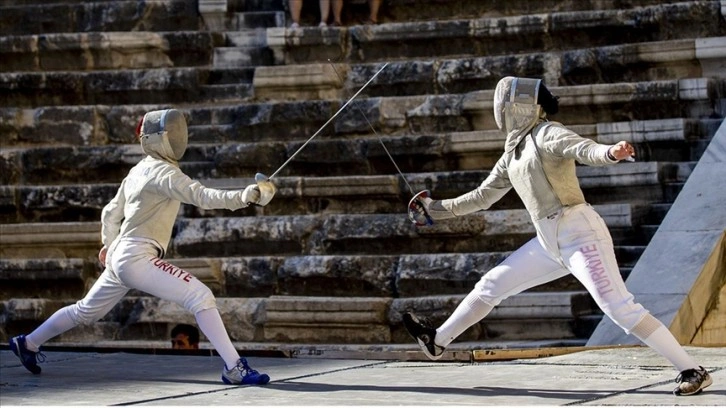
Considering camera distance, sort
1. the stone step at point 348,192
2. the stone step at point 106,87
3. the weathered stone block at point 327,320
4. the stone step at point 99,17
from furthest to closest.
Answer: the stone step at point 99,17 → the stone step at point 106,87 → the stone step at point 348,192 → the weathered stone block at point 327,320

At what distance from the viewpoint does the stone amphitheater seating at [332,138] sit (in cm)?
905

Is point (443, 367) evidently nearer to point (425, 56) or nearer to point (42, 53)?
point (425, 56)

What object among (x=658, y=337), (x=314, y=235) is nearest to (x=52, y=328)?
(x=314, y=235)

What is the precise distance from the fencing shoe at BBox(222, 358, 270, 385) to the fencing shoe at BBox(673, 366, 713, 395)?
186cm

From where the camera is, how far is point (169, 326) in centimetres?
926

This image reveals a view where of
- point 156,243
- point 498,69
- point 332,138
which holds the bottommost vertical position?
point 156,243

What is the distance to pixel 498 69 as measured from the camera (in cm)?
1050

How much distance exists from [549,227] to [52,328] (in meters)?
2.62

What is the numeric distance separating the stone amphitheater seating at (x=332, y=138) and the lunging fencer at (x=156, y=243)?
2.24 m

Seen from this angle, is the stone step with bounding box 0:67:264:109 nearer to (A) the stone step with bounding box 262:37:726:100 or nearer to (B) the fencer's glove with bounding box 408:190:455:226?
(A) the stone step with bounding box 262:37:726:100

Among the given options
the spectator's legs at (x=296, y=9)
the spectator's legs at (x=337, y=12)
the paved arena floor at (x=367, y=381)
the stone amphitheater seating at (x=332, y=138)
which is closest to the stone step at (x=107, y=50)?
the stone amphitheater seating at (x=332, y=138)

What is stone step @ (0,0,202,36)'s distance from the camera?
476 inches

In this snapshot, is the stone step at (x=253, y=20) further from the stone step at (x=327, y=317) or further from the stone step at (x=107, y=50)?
the stone step at (x=327, y=317)

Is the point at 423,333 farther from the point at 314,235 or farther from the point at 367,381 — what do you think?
the point at 314,235
